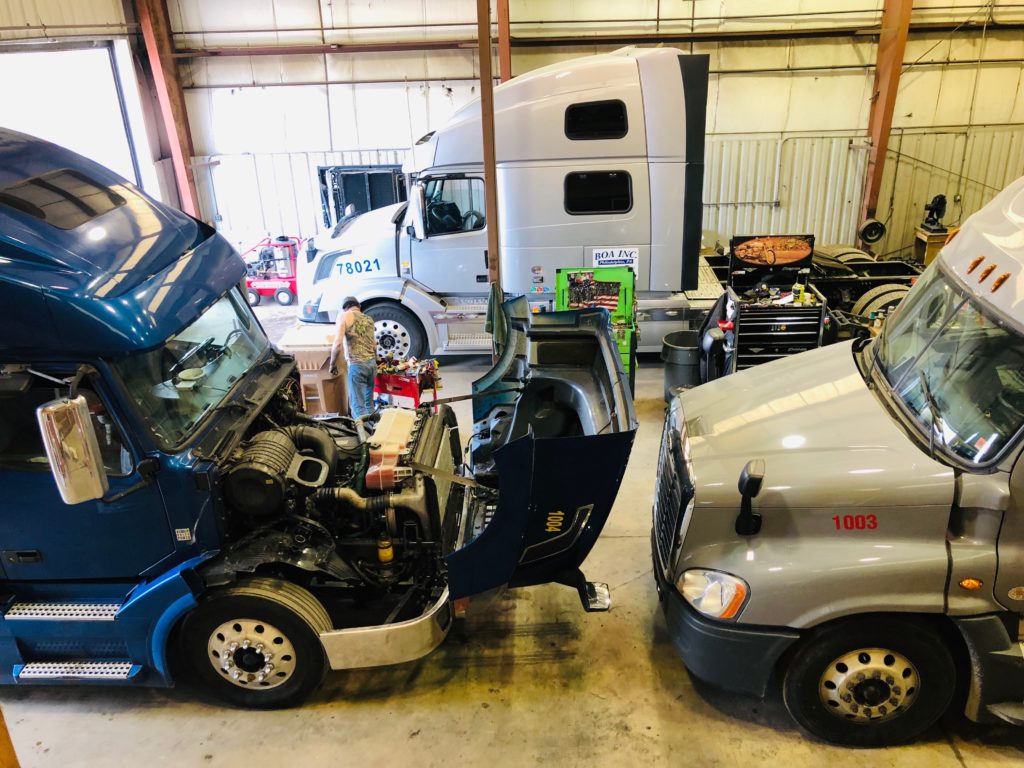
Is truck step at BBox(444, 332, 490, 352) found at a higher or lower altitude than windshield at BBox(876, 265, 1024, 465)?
lower

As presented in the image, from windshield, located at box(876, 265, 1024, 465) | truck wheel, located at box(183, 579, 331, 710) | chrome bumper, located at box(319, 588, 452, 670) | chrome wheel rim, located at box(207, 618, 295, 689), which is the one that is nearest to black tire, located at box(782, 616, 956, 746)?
windshield, located at box(876, 265, 1024, 465)

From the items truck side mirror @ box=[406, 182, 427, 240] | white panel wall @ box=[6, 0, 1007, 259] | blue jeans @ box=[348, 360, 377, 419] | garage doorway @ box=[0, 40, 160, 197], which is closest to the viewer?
blue jeans @ box=[348, 360, 377, 419]

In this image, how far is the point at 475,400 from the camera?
18.5ft

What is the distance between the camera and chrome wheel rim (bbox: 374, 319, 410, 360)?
30.0ft

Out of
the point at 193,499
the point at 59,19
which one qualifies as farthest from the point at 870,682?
the point at 59,19

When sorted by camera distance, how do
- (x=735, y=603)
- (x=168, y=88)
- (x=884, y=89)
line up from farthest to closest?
(x=168, y=88) < (x=884, y=89) < (x=735, y=603)

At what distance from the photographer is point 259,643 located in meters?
3.96

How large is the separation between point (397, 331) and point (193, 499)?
5.53 m

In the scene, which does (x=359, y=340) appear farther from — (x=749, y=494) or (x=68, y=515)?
(x=749, y=494)

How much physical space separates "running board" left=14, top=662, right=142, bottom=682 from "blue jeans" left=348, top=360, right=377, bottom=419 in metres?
Result: 3.38

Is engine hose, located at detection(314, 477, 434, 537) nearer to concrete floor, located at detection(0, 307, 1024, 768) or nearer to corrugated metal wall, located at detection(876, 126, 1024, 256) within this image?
concrete floor, located at detection(0, 307, 1024, 768)

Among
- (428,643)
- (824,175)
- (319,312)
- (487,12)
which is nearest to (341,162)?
(319,312)

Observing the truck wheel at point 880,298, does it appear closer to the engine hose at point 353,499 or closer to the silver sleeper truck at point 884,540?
the silver sleeper truck at point 884,540

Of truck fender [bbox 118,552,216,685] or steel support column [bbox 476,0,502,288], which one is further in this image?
steel support column [bbox 476,0,502,288]
